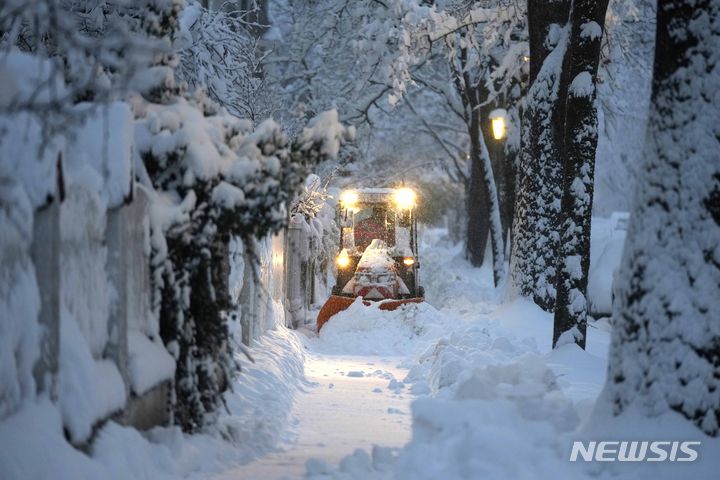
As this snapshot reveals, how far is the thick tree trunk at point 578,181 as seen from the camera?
11.6m

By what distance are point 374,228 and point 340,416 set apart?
42.9 feet

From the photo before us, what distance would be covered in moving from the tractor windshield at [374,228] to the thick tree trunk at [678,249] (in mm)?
15107

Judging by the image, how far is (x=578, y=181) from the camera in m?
11.6

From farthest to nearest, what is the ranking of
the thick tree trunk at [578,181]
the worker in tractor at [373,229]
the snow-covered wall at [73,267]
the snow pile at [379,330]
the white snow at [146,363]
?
the worker in tractor at [373,229] < the snow pile at [379,330] < the thick tree trunk at [578,181] < the white snow at [146,363] < the snow-covered wall at [73,267]

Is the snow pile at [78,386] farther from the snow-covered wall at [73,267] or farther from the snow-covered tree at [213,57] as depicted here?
the snow-covered tree at [213,57]

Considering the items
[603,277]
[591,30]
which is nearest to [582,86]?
[591,30]

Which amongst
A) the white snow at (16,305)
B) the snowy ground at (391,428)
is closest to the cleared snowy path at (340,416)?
the snowy ground at (391,428)

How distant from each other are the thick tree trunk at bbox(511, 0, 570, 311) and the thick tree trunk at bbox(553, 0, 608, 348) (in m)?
3.34

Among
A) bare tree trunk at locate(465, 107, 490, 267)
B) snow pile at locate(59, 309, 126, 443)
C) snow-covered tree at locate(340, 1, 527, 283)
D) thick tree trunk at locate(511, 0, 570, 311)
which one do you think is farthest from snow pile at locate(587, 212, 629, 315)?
snow pile at locate(59, 309, 126, 443)

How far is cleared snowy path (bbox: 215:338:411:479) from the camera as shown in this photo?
23.8ft

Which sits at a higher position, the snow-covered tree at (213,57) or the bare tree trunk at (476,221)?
the snow-covered tree at (213,57)

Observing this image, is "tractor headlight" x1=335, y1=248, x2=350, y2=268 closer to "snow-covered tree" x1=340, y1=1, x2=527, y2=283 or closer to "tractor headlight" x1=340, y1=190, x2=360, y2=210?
"tractor headlight" x1=340, y1=190, x2=360, y2=210

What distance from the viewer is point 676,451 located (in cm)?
589

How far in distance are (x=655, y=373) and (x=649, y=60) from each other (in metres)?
24.7
